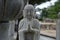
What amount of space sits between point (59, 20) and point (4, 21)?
4.19 m

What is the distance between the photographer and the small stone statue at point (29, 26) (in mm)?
3971

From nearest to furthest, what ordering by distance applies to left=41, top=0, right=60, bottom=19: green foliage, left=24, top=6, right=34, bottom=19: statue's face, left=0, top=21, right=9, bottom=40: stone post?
left=0, top=21, right=9, bottom=40: stone post → left=24, top=6, right=34, bottom=19: statue's face → left=41, top=0, right=60, bottom=19: green foliage

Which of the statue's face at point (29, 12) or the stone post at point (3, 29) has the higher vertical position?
the statue's face at point (29, 12)

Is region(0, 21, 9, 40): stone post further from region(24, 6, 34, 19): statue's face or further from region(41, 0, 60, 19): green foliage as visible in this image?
region(41, 0, 60, 19): green foliage

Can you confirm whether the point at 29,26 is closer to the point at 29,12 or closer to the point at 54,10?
the point at 29,12

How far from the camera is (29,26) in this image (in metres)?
3.94

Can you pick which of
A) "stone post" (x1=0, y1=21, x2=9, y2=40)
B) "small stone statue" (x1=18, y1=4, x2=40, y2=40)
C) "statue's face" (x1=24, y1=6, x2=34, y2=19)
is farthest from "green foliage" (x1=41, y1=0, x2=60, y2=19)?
"stone post" (x1=0, y1=21, x2=9, y2=40)

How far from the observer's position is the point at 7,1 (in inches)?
59.6

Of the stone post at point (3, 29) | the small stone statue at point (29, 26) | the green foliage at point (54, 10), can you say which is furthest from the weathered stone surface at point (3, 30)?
the green foliage at point (54, 10)

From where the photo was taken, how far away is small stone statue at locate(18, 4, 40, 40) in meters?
3.97

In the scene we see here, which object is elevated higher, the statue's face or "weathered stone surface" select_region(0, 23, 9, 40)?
the statue's face

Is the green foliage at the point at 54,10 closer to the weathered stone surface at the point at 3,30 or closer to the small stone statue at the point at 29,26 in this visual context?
the small stone statue at the point at 29,26

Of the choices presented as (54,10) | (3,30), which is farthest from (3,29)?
(54,10)

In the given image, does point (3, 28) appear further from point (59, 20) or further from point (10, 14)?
point (59, 20)
